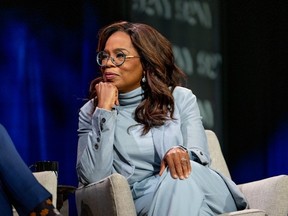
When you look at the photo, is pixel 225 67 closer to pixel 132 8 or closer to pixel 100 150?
Answer: pixel 132 8

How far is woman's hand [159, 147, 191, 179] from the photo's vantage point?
222cm

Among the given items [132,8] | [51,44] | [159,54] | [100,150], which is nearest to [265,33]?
[132,8]

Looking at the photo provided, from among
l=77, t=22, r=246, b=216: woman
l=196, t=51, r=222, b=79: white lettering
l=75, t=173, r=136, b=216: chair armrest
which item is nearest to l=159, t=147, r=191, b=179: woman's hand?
l=77, t=22, r=246, b=216: woman

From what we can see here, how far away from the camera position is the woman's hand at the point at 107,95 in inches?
99.0

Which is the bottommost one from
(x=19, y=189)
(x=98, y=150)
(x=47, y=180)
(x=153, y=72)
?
(x=47, y=180)

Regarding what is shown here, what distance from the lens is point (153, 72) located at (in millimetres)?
2676

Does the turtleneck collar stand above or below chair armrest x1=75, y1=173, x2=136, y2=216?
above

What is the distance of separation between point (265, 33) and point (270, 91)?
367 millimetres

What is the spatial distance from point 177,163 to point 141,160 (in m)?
0.32

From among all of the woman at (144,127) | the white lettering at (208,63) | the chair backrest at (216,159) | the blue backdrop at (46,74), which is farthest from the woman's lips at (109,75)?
the white lettering at (208,63)

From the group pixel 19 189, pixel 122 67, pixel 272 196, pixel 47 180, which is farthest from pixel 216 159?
pixel 19 189

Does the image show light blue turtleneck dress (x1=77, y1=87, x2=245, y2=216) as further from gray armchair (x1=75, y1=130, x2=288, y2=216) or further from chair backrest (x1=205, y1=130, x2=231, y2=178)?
chair backrest (x1=205, y1=130, x2=231, y2=178)

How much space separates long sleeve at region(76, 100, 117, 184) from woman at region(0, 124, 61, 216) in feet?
2.18

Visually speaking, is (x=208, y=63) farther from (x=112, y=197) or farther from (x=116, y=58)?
(x=112, y=197)
